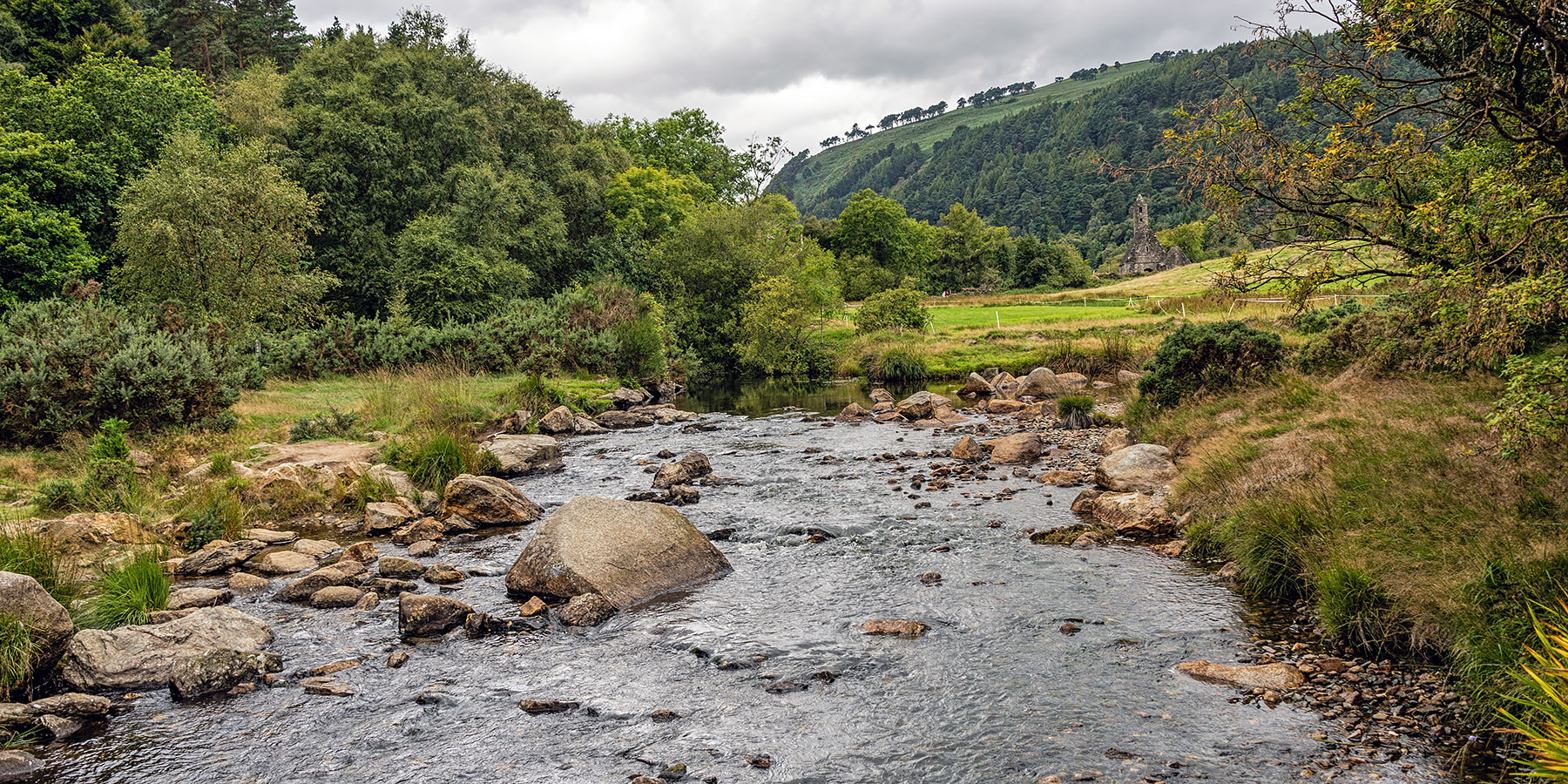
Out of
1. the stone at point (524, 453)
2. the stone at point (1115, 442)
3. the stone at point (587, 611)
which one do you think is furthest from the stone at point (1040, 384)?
the stone at point (587, 611)

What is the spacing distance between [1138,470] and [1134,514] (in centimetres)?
289

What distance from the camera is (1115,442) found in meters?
22.4

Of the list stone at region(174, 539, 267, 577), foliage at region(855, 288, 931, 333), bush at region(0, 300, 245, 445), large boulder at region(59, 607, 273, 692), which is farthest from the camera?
foliage at region(855, 288, 931, 333)

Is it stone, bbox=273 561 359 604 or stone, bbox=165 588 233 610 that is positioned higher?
stone, bbox=165 588 233 610

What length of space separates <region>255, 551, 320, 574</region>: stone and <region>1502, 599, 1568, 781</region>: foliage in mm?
16032

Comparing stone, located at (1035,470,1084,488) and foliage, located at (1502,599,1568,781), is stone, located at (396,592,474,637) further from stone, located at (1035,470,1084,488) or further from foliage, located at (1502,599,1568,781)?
stone, located at (1035,470,1084,488)

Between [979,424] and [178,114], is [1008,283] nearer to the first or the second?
[979,424]

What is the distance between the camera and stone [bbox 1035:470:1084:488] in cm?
1920

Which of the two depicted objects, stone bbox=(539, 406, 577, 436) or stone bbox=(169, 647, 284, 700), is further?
stone bbox=(539, 406, 577, 436)

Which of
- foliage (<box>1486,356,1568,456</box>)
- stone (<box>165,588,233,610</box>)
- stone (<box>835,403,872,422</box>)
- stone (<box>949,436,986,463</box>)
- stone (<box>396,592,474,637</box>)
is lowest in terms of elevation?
stone (<box>949,436,986,463</box>)

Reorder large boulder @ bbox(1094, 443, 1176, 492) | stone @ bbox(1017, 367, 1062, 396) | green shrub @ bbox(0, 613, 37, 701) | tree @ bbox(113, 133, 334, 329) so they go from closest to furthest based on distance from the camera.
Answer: green shrub @ bbox(0, 613, 37, 701)
large boulder @ bbox(1094, 443, 1176, 492)
tree @ bbox(113, 133, 334, 329)
stone @ bbox(1017, 367, 1062, 396)

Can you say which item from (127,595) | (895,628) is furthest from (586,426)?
(895,628)

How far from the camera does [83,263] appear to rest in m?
35.2

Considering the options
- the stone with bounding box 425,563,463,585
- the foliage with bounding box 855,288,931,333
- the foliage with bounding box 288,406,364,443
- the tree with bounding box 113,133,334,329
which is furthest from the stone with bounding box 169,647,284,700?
the foliage with bounding box 855,288,931,333
